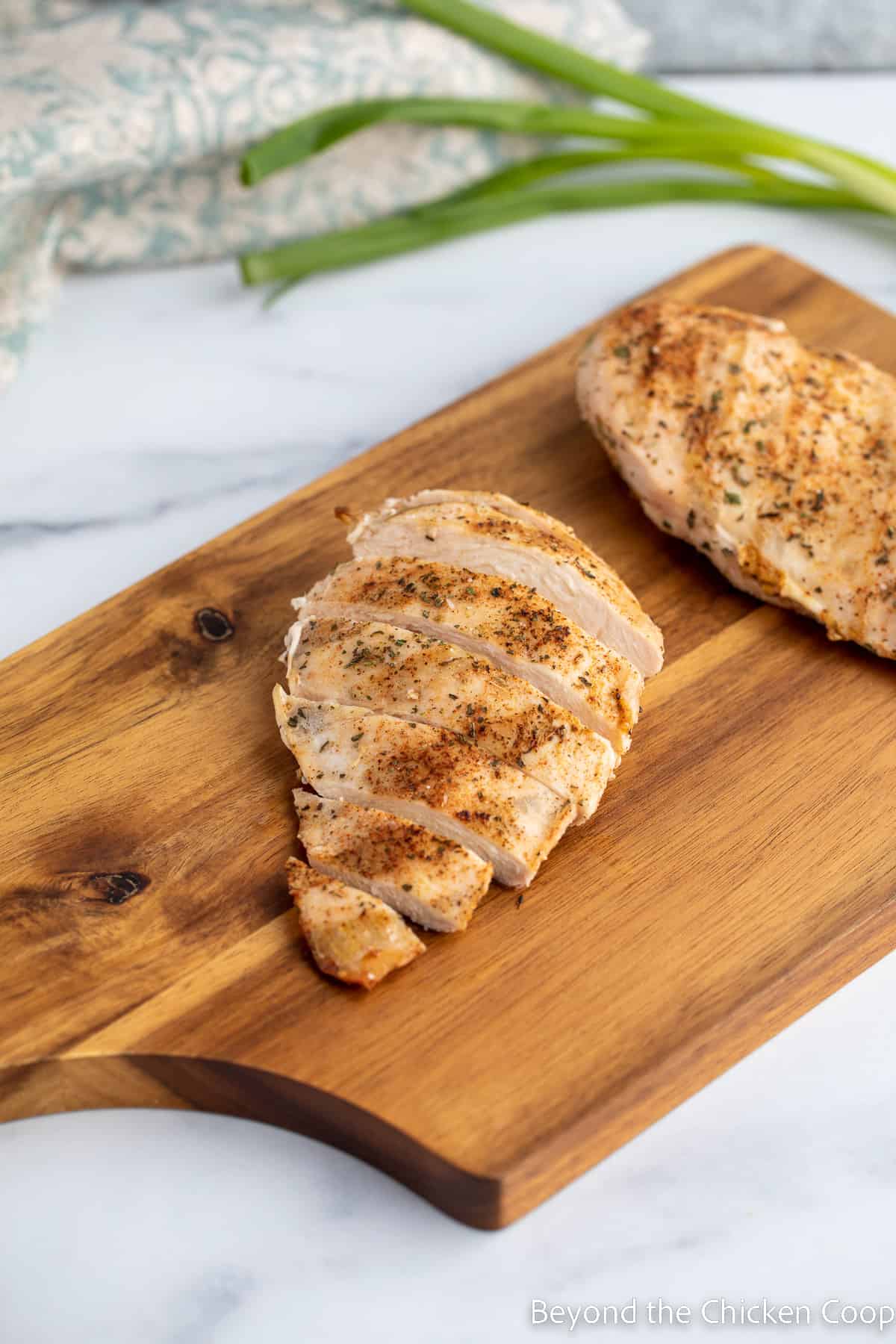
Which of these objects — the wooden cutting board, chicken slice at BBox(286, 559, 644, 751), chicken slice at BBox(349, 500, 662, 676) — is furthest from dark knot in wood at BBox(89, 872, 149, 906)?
chicken slice at BBox(349, 500, 662, 676)

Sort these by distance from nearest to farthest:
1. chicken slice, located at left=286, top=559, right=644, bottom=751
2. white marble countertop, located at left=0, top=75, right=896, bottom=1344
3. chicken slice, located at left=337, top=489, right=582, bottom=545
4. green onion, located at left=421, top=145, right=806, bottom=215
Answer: white marble countertop, located at left=0, top=75, right=896, bottom=1344 < chicken slice, located at left=286, top=559, right=644, bottom=751 < chicken slice, located at left=337, top=489, right=582, bottom=545 < green onion, located at left=421, top=145, right=806, bottom=215

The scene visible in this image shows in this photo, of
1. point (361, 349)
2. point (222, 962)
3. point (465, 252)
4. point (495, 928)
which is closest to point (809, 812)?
point (495, 928)

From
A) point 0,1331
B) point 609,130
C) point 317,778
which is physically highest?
point 609,130

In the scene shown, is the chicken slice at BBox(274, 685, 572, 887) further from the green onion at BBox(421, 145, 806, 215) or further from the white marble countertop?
the green onion at BBox(421, 145, 806, 215)

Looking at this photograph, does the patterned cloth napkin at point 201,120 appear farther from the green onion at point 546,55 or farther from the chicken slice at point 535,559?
the chicken slice at point 535,559

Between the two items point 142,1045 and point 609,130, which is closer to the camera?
point 142,1045

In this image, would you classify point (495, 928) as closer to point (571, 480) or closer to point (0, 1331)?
point (0, 1331)

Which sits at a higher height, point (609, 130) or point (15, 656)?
point (609, 130)

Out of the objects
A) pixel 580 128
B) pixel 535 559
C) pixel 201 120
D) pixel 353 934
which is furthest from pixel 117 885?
pixel 580 128
